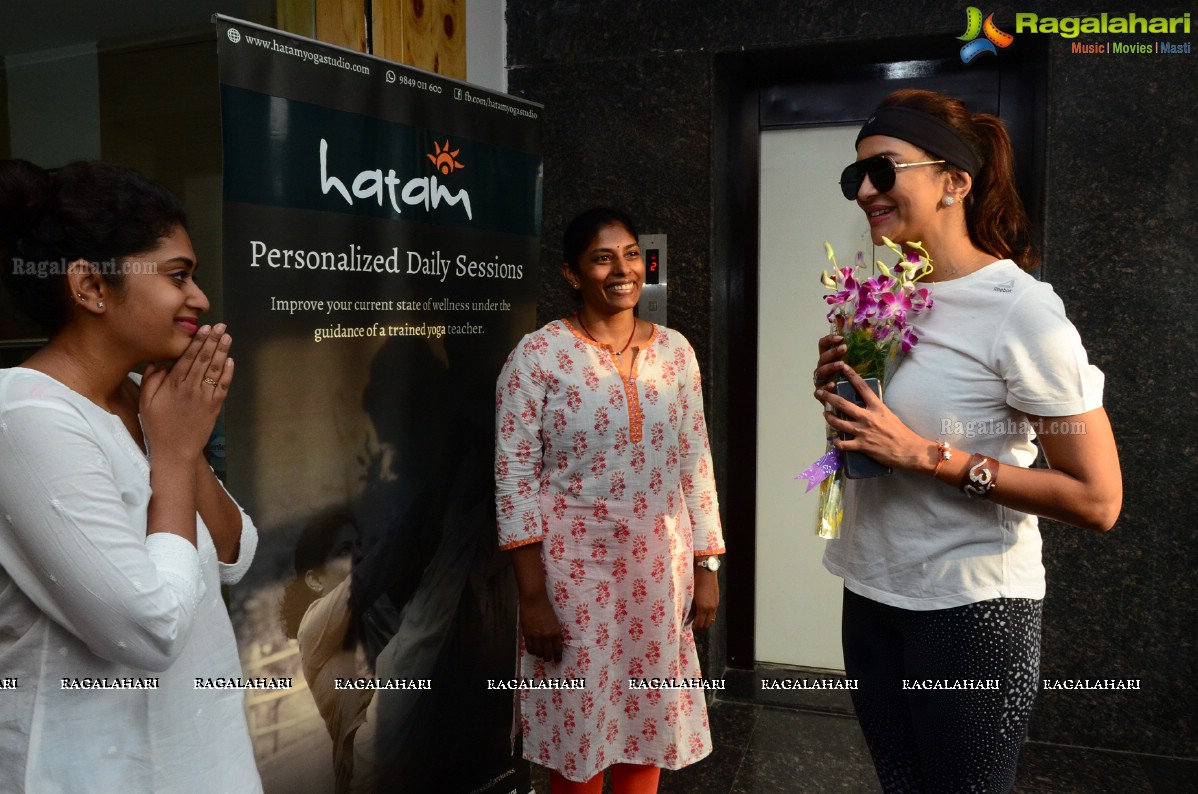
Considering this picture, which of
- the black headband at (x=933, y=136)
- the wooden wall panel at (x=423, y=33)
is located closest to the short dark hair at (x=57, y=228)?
the black headband at (x=933, y=136)

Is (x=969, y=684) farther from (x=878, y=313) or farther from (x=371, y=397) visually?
(x=371, y=397)

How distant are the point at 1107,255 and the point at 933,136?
70.9 inches

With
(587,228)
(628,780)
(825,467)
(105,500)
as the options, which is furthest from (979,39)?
(105,500)

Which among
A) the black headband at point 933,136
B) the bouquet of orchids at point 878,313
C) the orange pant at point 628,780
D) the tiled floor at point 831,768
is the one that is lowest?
the tiled floor at point 831,768

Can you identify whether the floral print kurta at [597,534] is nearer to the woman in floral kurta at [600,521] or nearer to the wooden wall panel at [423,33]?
the woman in floral kurta at [600,521]

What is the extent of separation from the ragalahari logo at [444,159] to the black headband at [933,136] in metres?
1.20

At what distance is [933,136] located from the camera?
1725mm

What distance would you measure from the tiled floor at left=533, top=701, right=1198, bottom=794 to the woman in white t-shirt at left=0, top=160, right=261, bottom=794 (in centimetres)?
204

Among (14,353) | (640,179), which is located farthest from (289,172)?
(640,179)

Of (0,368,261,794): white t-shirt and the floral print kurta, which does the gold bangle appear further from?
(0,368,261,794): white t-shirt

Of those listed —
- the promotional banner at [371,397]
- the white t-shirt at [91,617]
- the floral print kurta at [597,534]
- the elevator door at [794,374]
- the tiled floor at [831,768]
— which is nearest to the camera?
the white t-shirt at [91,617]

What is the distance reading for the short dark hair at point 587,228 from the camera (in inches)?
97.7

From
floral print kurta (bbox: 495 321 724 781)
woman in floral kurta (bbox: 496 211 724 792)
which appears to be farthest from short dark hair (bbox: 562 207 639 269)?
floral print kurta (bbox: 495 321 724 781)

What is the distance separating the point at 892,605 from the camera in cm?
172
